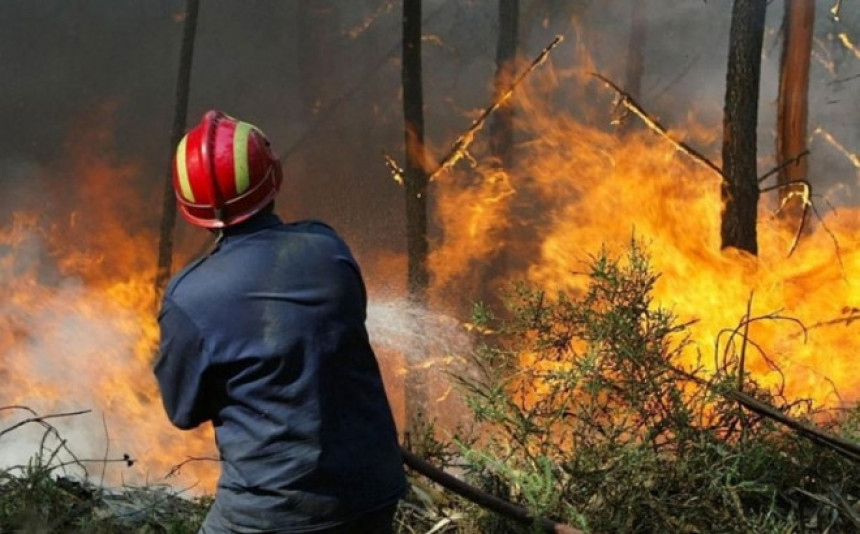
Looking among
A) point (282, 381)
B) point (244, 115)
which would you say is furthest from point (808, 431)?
point (244, 115)

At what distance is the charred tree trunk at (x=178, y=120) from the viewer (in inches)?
433

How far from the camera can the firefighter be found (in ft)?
7.68

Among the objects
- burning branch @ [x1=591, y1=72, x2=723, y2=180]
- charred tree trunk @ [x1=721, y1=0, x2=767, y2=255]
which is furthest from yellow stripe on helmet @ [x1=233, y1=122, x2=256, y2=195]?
charred tree trunk @ [x1=721, y1=0, x2=767, y2=255]

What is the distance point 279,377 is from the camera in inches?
92.4

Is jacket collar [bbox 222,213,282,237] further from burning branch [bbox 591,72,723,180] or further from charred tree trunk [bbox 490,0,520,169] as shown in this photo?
charred tree trunk [bbox 490,0,520,169]

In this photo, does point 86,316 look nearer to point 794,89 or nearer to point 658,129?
point 658,129

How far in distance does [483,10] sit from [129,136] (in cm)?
484

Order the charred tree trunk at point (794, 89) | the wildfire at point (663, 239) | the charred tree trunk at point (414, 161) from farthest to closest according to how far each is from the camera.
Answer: the charred tree trunk at point (414, 161)
the charred tree trunk at point (794, 89)
the wildfire at point (663, 239)

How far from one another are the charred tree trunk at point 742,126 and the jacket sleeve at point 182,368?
6.59 metres

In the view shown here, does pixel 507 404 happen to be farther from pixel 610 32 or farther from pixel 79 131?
pixel 79 131

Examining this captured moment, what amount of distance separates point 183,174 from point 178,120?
29.2 ft

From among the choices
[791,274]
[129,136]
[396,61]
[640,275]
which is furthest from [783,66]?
[129,136]


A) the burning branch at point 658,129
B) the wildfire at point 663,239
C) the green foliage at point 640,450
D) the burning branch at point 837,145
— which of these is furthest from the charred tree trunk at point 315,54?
the green foliage at point 640,450

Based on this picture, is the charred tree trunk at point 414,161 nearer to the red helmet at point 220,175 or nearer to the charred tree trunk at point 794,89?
the charred tree trunk at point 794,89
